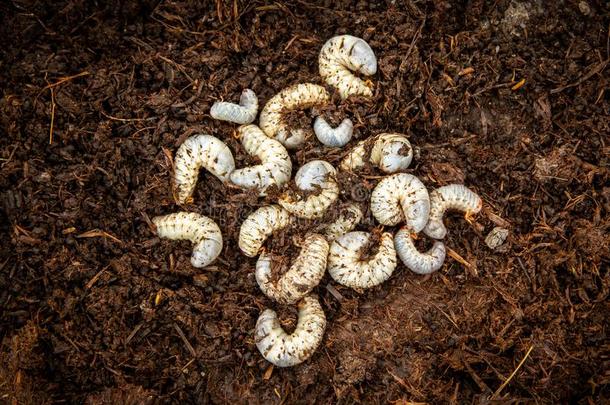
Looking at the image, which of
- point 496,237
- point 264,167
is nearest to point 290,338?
point 264,167

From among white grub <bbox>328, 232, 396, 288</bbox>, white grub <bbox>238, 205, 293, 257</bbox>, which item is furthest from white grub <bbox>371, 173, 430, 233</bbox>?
white grub <bbox>238, 205, 293, 257</bbox>

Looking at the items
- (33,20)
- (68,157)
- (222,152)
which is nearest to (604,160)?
(222,152)

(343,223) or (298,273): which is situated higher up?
(343,223)

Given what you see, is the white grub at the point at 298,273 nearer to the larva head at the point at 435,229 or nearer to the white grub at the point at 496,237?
the larva head at the point at 435,229

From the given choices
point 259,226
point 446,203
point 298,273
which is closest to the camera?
point 298,273

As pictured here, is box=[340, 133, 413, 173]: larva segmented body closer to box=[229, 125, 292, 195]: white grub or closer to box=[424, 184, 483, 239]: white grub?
box=[424, 184, 483, 239]: white grub

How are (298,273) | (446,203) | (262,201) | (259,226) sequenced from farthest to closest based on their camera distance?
Result: (262,201) < (446,203) < (259,226) < (298,273)

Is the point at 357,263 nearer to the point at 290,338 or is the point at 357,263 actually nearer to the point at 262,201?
the point at 290,338

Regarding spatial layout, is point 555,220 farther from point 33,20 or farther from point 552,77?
point 33,20
